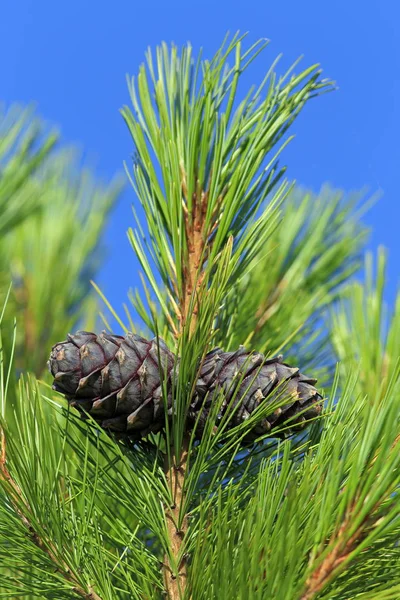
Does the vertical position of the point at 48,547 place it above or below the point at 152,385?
below

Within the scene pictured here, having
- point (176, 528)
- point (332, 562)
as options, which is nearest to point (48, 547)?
point (176, 528)

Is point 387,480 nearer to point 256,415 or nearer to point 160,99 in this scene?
point 256,415

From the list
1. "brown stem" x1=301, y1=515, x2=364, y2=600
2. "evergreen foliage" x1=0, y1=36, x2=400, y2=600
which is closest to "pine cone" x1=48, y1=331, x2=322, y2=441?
"evergreen foliage" x1=0, y1=36, x2=400, y2=600

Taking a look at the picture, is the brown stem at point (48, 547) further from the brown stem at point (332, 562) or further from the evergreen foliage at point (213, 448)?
the brown stem at point (332, 562)

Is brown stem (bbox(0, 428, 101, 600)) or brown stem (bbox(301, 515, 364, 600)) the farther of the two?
brown stem (bbox(0, 428, 101, 600))

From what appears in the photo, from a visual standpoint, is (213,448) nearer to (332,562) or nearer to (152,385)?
(152,385)

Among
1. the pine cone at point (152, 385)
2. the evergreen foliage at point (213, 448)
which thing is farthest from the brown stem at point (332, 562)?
the pine cone at point (152, 385)

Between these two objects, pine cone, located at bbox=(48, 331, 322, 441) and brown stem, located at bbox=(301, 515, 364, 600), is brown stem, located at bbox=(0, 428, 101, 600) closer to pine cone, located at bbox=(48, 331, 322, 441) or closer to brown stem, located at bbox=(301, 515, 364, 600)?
pine cone, located at bbox=(48, 331, 322, 441)
